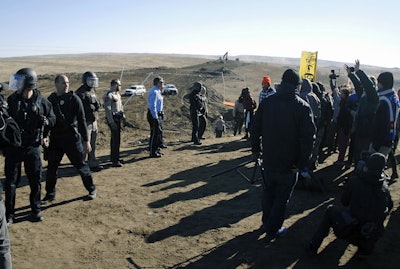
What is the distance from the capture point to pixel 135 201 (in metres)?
6.30

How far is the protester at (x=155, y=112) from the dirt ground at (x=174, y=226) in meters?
1.34

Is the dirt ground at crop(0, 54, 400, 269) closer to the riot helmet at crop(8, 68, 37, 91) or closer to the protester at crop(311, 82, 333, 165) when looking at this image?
the protester at crop(311, 82, 333, 165)

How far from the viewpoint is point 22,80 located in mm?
4773

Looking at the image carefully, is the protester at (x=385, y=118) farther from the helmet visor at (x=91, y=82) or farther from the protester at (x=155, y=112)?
the helmet visor at (x=91, y=82)

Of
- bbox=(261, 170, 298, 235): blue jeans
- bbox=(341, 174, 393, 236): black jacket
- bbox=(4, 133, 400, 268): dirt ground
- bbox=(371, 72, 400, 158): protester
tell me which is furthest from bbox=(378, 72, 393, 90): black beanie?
bbox=(261, 170, 298, 235): blue jeans

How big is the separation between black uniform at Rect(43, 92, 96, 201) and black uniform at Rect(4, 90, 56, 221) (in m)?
0.46

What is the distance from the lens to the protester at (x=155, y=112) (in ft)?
29.3

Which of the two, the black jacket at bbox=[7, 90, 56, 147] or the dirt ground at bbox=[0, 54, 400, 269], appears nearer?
the dirt ground at bbox=[0, 54, 400, 269]

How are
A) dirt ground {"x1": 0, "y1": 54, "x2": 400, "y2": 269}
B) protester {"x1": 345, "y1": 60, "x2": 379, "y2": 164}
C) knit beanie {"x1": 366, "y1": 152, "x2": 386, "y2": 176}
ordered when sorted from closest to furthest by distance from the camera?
knit beanie {"x1": 366, "y1": 152, "x2": 386, "y2": 176} → dirt ground {"x1": 0, "y1": 54, "x2": 400, "y2": 269} → protester {"x1": 345, "y1": 60, "x2": 379, "y2": 164}

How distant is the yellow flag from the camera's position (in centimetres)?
1155

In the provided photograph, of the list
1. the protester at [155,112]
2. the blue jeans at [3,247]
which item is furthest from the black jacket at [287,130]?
the protester at [155,112]

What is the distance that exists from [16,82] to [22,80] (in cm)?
8

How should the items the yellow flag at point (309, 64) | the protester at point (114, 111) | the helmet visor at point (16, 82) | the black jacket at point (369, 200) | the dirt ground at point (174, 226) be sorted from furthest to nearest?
the yellow flag at point (309, 64), the protester at point (114, 111), the helmet visor at point (16, 82), the dirt ground at point (174, 226), the black jacket at point (369, 200)

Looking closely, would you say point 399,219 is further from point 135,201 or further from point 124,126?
point 124,126
